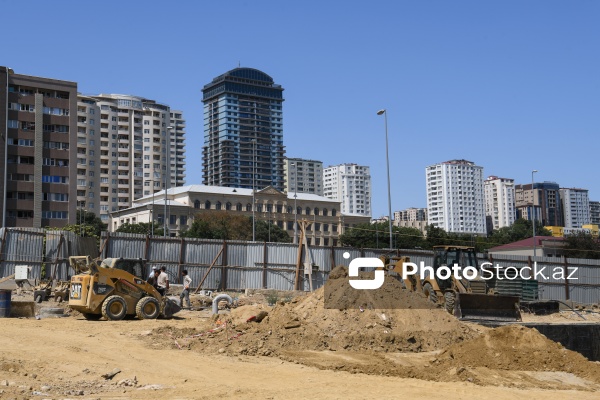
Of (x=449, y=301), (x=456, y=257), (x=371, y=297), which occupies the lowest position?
(x=449, y=301)

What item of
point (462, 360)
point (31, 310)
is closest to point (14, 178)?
point (31, 310)

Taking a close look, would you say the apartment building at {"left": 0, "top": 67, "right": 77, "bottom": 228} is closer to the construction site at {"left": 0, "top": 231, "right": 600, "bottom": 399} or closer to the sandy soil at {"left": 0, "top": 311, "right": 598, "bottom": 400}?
the construction site at {"left": 0, "top": 231, "right": 600, "bottom": 399}

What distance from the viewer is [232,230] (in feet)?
333

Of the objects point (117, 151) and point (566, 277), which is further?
point (117, 151)

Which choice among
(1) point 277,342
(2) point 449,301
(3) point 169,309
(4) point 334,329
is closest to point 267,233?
(2) point 449,301

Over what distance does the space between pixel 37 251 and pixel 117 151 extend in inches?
4728

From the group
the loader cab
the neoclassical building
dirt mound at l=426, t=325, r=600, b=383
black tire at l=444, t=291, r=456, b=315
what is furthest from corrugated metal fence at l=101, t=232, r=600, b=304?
the neoclassical building

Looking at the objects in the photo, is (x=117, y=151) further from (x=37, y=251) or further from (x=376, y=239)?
(x=37, y=251)

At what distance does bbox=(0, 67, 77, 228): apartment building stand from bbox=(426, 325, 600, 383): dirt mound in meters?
66.4

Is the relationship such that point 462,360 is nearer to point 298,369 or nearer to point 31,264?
point 298,369

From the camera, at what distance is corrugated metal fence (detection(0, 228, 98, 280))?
1081 inches

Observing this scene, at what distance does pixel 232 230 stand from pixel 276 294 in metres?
71.3

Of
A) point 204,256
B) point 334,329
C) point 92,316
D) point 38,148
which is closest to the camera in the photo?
point 334,329

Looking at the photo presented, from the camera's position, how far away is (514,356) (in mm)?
14383
